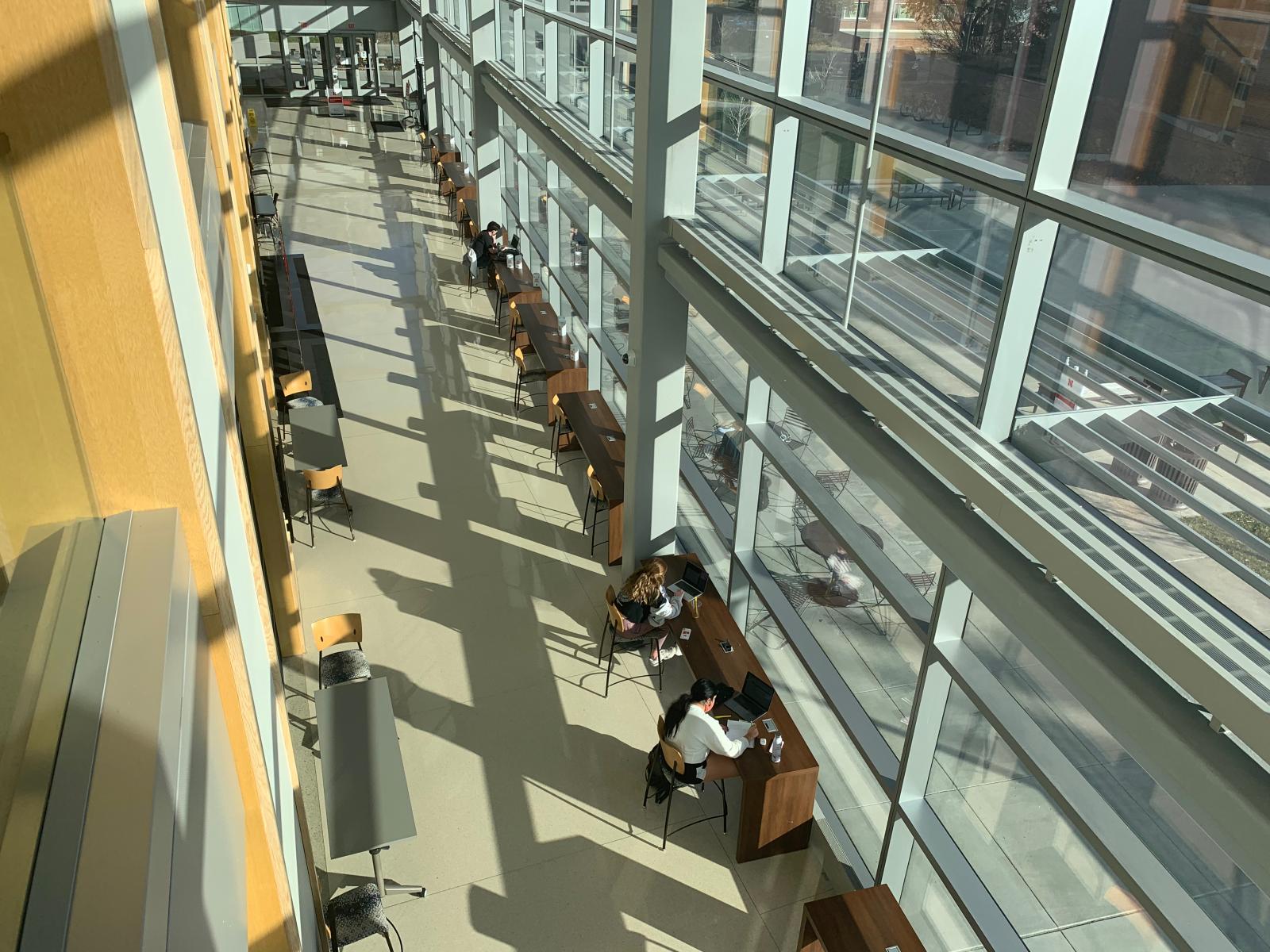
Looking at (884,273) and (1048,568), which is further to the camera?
(884,273)

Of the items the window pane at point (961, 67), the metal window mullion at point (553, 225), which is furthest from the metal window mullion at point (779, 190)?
the metal window mullion at point (553, 225)

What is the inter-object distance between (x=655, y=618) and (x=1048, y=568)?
3577 mm

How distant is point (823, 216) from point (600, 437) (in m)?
3.85

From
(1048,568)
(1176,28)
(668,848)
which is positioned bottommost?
(668,848)

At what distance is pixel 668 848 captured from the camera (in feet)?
17.1

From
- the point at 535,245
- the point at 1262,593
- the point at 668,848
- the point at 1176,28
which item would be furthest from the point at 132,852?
the point at 535,245

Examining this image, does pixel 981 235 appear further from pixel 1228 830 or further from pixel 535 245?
pixel 535 245

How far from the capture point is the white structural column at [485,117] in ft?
39.2

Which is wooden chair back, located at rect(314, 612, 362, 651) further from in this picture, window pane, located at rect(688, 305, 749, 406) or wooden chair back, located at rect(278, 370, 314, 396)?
wooden chair back, located at rect(278, 370, 314, 396)

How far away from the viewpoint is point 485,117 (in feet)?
43.1

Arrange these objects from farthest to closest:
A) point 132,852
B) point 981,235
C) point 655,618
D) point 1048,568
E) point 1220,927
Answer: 1. point 655,618
2. point 981,235
3. point 1220,927
4. point 1048,568
5. point 132,852

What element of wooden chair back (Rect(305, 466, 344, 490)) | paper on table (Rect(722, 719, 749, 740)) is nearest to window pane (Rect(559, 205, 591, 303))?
wooden chair back (Rect(305, 466, 344, 490))

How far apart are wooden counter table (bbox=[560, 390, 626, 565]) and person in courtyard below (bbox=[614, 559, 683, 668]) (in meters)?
1.14

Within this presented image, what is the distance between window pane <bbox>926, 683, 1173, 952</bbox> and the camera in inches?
142
